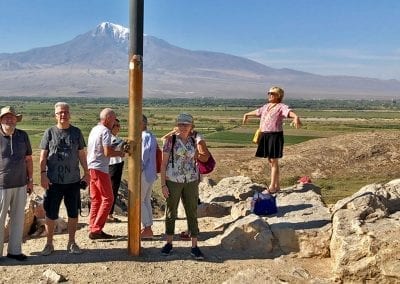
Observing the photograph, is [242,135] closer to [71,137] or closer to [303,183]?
[303,183]

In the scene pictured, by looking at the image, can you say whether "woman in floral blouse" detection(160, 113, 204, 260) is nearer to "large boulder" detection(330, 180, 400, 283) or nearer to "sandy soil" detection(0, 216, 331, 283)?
"sandy soil" detection(0, 216, 331, 283)

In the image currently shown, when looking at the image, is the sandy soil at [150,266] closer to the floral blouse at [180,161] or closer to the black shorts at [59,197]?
the black shorts at [59,197]

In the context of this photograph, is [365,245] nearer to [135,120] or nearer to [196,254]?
[196,254]

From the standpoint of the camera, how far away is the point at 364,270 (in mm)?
7008

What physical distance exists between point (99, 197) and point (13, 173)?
4.75 feet

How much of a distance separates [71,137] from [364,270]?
4095 mm

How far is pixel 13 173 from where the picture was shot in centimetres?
706

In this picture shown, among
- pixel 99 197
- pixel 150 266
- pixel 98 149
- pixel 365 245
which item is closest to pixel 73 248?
pixel 99 197

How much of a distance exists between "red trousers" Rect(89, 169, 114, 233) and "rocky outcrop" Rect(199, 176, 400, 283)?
1.69 metres

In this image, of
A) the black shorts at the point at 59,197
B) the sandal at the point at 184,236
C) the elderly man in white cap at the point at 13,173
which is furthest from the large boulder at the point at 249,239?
the elderly man in white cap at the point at 13,173

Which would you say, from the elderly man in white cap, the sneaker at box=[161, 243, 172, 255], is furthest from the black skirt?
the elderly man in white cap

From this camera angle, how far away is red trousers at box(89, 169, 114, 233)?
791 centimetres

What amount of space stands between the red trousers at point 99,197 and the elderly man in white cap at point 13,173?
92 cm

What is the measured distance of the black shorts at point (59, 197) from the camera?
7.41 metres
